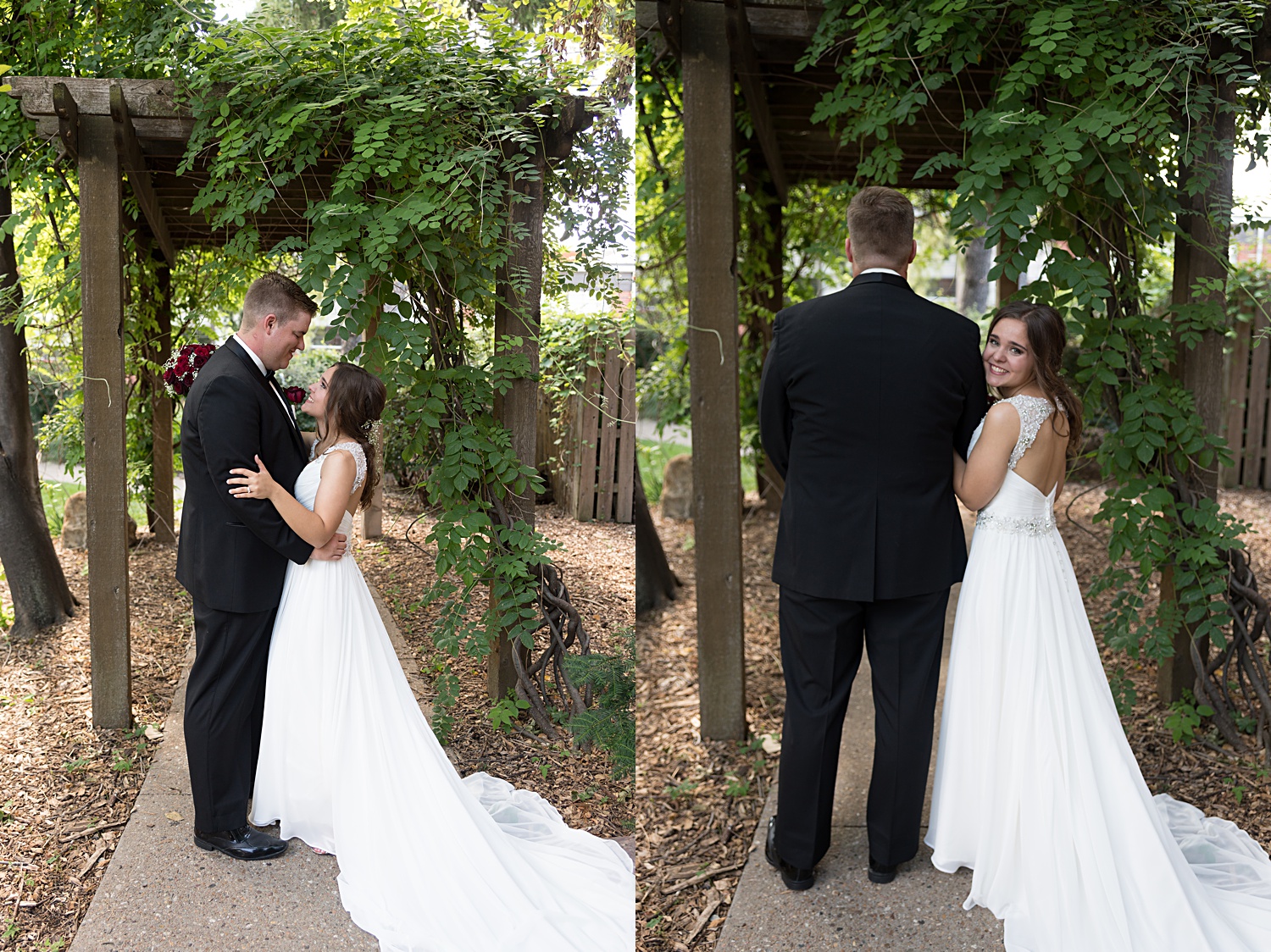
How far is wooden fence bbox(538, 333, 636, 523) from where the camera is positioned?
3.09 meters

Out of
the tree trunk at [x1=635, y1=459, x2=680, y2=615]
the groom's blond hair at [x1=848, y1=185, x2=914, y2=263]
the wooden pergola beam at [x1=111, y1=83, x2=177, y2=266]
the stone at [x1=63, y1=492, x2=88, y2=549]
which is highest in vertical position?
the wooden pergola beam at [x1=111, y1=83, x2=177, y2=266]

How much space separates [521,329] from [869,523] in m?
1.33

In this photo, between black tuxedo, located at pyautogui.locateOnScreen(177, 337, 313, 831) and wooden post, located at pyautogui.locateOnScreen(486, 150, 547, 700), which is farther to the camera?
wooden post, located at pyautogui.locateOnScreen(486, 150, 547, 700)

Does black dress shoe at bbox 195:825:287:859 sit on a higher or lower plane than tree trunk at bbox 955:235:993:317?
lower

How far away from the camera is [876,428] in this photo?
2521 mm

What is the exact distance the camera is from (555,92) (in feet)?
9.71

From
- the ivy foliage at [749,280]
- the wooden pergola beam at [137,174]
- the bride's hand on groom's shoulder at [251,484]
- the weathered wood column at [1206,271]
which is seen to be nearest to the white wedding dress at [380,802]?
the bride's hand on groom's shoulder at [251,484]

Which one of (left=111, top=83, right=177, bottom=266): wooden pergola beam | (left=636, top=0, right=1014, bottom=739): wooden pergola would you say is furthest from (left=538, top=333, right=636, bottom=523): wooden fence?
(left=111, top=83, right=177, bottom=266): wooden pergola beam

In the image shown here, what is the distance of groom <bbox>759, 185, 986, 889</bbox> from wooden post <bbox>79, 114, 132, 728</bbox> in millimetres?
2458

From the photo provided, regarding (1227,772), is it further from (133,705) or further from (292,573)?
(133,705)

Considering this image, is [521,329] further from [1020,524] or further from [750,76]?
[1020,524]

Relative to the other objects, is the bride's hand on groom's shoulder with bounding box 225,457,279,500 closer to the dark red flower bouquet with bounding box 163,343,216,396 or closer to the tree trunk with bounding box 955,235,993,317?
the dark red flower bouquet with bounding box 163,343,216,396

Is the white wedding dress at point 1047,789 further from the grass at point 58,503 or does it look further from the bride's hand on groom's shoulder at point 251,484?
the grass at point 58,503

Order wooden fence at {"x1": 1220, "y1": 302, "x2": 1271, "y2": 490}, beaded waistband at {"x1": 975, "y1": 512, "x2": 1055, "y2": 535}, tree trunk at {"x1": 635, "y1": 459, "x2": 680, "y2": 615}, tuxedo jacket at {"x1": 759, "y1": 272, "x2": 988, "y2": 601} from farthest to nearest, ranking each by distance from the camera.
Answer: wooden fence at {"x1": 1220, "y1": 302, "x2": 1271, "y2": 490}
tree trunk at {"x1": 635, "y1": 459, "x2": 680, "y2": 615}
beaded waistband at {"x1": 975, "y1": 512, "x2": 1055, "y2": 535}
tuxedo jacket at {"x1": 759, "y1": 272, "x2": 988, "y2": 601}
